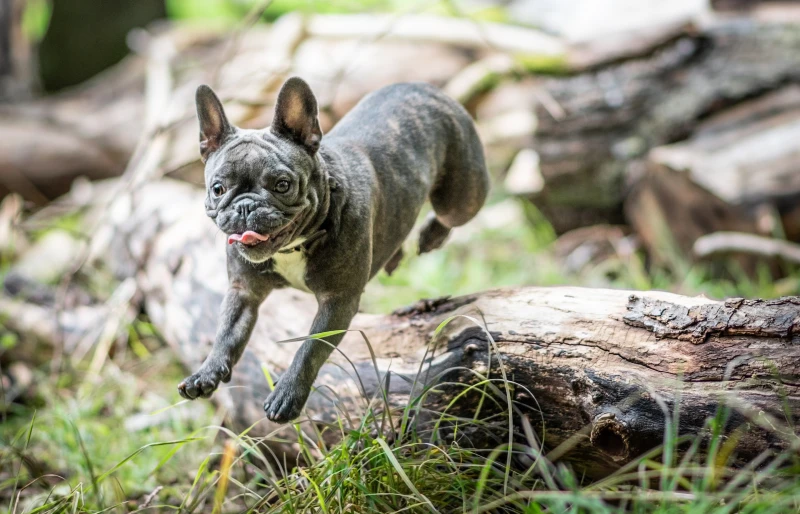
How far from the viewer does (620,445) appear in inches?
124

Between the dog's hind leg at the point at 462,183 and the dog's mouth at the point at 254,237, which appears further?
the dog's hind leg at the point at 462,183

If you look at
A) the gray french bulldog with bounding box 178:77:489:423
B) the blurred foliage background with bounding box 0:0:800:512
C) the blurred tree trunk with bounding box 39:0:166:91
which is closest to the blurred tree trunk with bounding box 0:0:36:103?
the blurred foliage background with bounding box 0:0:800:512

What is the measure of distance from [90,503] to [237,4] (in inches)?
432

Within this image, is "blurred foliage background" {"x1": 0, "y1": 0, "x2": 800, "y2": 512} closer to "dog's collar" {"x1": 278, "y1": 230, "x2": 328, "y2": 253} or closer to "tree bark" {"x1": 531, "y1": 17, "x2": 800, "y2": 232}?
"tree bark" {"x1": 531, "y1": 17, "x2": 800, "y2": 232}

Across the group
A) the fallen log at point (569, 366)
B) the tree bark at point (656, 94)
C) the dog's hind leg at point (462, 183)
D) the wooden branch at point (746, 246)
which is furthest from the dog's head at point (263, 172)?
the wooden branch at point (746, 246)

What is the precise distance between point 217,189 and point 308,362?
884 mm

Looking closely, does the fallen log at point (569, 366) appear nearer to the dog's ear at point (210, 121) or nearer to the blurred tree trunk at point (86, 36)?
the dog's ear at point (210, 121)

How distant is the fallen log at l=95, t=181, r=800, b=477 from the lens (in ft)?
9.62

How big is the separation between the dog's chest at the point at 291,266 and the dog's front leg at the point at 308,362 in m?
0.15

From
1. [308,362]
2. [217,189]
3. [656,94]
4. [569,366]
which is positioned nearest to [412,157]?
[217,189]

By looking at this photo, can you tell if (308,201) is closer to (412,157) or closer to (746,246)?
(412,157)

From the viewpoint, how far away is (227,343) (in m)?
3.53

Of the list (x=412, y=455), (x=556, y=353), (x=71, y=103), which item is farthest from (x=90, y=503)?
(x=71, y=103)

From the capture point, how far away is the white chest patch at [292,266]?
358 cm
